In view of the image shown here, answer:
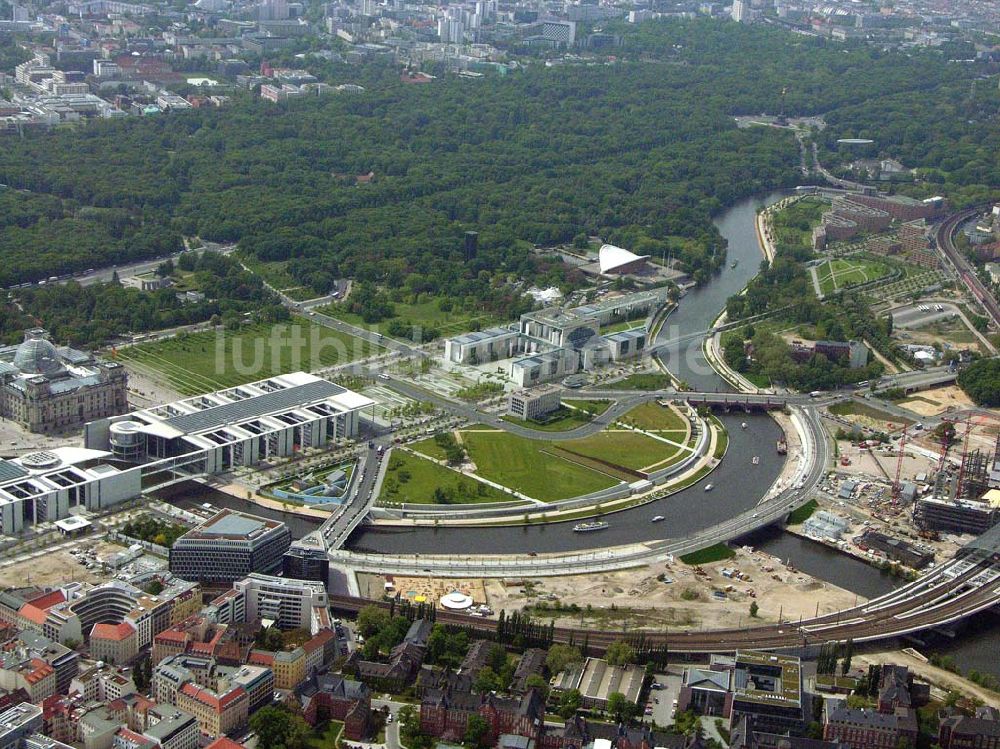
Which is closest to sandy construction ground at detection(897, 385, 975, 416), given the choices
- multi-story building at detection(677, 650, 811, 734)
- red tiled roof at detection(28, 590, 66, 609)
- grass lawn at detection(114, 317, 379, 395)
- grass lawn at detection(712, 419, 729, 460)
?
grass lawn at detection(712, 419, 729, 460)

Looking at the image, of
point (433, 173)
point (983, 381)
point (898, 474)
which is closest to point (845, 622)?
point (898, 474)

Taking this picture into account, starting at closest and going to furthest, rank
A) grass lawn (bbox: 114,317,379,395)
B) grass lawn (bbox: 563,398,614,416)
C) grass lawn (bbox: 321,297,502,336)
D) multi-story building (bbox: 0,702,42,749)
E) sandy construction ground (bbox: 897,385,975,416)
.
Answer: multi-story building (bbox: 0,702,42,749) → grass lawn (bbox: 563,398,614,416) → grass lawn (bbox: 114,317,379,395) → sandy construction ground (bbox: 897,385,975,416) → grass lawn (bbox: 321,297,502,336)

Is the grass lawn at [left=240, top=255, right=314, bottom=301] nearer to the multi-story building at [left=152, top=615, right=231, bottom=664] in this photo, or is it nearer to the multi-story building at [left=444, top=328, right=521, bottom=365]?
the multi-story building at [left=444, top=328, right=521, bottom=365]

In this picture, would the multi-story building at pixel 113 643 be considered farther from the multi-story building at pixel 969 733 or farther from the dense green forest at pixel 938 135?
the dense green forest at pixel 938 135

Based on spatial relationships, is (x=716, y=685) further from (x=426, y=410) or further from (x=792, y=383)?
(x=792, y=383)

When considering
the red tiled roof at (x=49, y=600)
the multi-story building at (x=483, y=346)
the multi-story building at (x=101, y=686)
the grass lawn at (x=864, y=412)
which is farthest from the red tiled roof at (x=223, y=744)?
the grass lawn at (x=864, y=412)

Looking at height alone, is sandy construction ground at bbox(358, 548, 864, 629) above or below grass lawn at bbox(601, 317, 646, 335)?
above

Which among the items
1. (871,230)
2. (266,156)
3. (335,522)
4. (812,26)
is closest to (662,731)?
(335,522)
